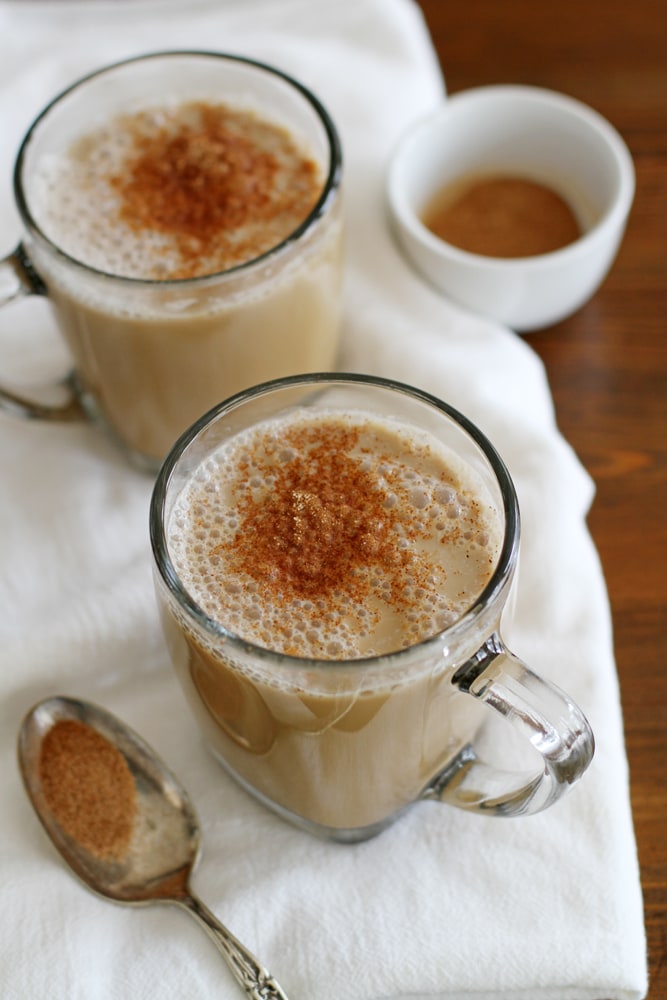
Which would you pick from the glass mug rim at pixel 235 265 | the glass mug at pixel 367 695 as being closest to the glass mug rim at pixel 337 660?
the glass mug at pixel 367 695

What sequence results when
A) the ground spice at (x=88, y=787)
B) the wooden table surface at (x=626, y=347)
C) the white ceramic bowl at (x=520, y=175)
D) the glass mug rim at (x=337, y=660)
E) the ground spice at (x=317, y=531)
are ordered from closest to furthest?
1. the glass mug rim at (x=337, y=660)
2. the ground spice at (x=317, y=531)
3. the ground spice at (x=88, y=787)
4. the wooden table surface at (x=626, y=347)
5. the white ceramic bowl at (x=520, y=175)

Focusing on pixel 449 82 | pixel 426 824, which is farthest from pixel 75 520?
pixel 449 82

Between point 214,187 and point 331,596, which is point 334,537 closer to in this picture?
point 331,596

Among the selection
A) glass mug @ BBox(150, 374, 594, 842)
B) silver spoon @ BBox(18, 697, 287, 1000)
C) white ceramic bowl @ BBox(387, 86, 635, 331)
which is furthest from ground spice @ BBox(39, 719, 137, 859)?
white ceramic bowl @ BBox(387, 86, 635, 331)

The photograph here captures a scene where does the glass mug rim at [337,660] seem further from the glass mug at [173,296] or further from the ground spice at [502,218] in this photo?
the ground spice at [502,218]

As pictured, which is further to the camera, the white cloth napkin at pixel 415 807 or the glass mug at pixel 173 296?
the glass mug at pixel 173 296

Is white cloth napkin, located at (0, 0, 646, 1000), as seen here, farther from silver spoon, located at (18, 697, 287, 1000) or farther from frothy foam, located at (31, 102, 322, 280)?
frothy foam, located at (31, 102, 322, 280)
